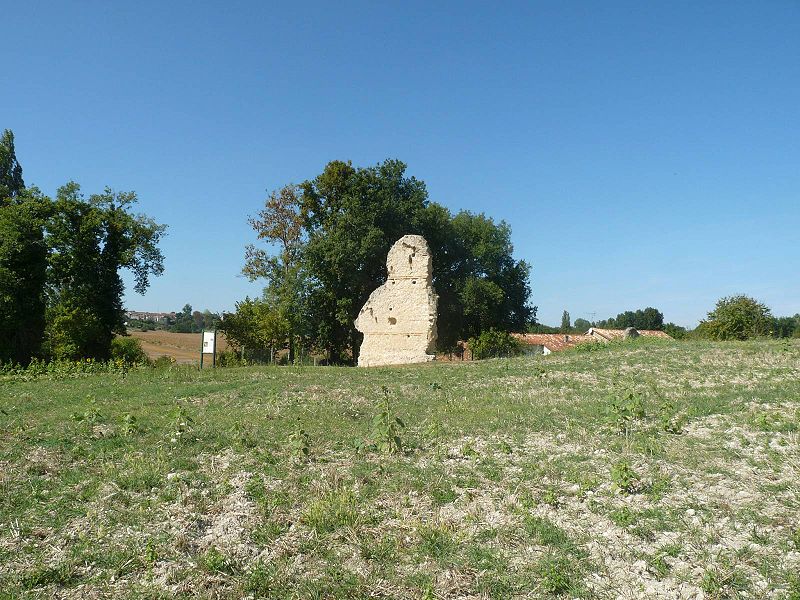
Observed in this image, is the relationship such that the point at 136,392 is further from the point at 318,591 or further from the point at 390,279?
the point at 390,279

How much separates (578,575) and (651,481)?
2.16 meters

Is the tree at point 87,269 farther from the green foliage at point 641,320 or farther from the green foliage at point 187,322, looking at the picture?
the green foliage at point 641,320

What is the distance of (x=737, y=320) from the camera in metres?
31.7

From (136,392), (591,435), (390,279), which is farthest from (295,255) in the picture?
Result: (591,435)

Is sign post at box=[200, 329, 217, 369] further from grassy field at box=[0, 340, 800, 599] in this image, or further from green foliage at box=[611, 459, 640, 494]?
green foliage at box=[611, 459, 640, 494]

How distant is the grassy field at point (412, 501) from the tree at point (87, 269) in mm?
16900

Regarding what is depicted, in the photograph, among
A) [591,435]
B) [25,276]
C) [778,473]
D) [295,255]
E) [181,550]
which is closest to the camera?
[181,550]

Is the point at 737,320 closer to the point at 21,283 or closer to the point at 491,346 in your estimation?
the point at 491,346

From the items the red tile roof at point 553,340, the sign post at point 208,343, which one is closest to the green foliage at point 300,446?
the sign post at point 208,343

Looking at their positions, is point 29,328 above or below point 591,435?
above

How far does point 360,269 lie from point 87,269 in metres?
13.6

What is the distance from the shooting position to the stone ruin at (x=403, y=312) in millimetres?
24203

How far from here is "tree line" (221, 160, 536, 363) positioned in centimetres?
3022

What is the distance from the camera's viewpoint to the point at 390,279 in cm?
2519
